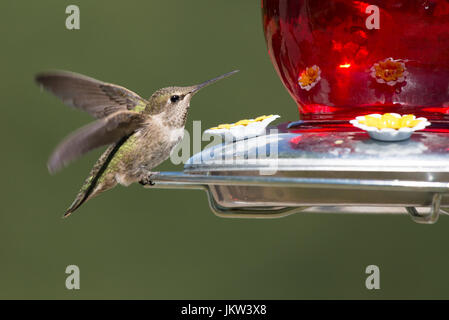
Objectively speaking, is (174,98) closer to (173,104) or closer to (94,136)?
(173,104)

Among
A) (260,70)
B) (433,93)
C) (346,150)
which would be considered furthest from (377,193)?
(260,70)

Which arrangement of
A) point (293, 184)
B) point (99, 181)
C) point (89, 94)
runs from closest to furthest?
1. point (293, 184)
2. point (89, 94)
3. point (99, 181)

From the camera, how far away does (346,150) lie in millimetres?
2107

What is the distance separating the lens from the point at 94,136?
2.65m

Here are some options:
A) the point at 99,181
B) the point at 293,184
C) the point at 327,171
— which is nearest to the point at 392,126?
the point at 327,171

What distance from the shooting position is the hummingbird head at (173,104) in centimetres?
290

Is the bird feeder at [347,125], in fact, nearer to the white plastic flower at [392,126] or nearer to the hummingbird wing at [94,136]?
the white plastic flower at [392,126]

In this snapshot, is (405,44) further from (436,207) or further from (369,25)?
(436,207)

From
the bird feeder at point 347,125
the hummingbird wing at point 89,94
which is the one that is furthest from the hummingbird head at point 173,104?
the bird feeder at point 347,125

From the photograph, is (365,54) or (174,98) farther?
(174,98)

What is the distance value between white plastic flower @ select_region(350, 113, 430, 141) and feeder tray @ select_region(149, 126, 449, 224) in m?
0.02

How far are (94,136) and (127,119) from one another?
23 cm

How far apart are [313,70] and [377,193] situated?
609mm

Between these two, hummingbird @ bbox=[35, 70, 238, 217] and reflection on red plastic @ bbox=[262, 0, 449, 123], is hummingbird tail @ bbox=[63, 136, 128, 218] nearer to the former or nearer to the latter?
hummingbird @ bbox=[35, 70, 238, 217]
